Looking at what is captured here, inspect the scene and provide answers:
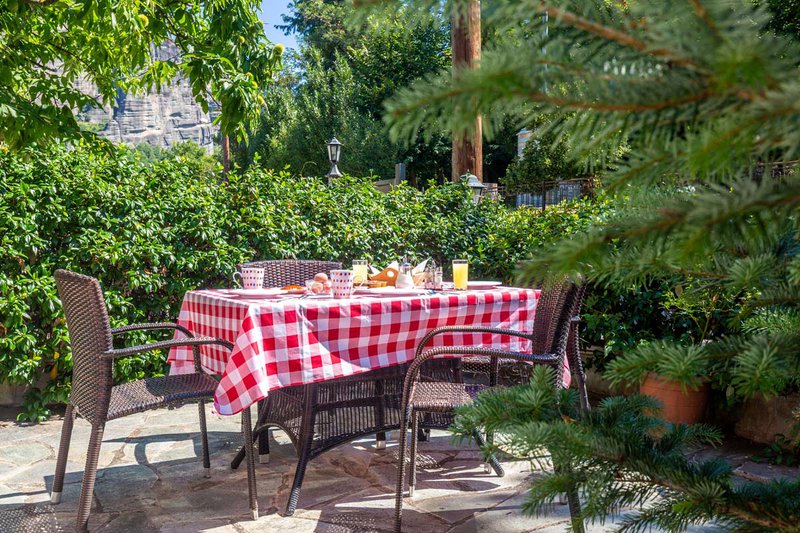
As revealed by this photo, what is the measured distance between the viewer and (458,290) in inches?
141

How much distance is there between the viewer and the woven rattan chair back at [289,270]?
4.34m

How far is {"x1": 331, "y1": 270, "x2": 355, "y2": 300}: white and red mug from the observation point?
10.5 feet

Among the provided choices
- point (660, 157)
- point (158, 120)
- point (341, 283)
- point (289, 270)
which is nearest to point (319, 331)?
point (341, 283)

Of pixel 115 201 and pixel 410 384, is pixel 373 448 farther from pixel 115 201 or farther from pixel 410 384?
pixel 115 201

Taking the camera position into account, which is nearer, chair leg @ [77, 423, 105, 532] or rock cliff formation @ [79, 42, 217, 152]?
chair leg @ [77, 423, 105, 532]

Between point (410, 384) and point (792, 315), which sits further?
point (410, 384)

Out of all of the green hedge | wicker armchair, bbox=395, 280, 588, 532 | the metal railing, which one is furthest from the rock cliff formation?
wicker armchair, bbox=395, 280, 588, 532

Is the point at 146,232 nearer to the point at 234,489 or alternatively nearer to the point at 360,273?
the point at 360,273

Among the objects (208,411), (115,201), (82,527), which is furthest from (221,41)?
(82,527)

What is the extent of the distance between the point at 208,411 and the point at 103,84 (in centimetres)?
347

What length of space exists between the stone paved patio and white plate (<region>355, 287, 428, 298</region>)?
32.0 inches

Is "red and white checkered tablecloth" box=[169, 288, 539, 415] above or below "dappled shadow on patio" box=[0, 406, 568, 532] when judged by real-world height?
above

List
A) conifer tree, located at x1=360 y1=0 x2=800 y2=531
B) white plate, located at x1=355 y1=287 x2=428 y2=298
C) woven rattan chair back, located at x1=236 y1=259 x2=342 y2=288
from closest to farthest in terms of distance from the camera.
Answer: conifer tree, located at x1=360 y1=0 x2=800 y2=531 → white plate, located at x1=355 y1=287 x2=428 y2=298 → woven rattan chair back, located at x1=236 y1=259 x2=342 y2=288

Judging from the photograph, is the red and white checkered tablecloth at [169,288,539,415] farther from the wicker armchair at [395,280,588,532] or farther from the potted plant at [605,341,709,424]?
the potted plant at [605,341,709,424]
